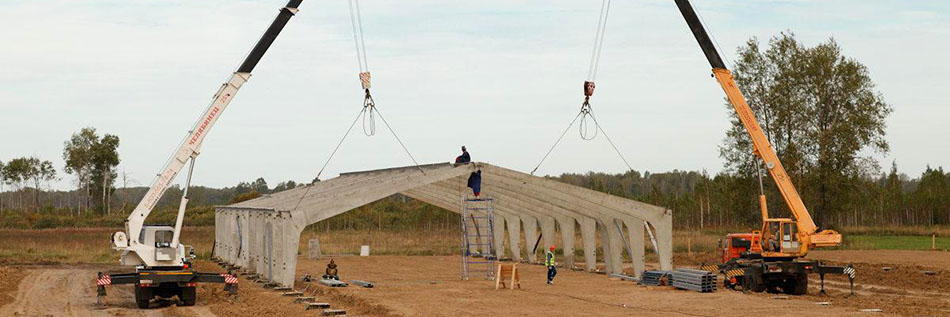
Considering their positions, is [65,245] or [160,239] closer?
[160,239]

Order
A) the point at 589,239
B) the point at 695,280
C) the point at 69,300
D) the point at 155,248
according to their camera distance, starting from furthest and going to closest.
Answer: the point at 589,239 → the point at 695,280 → the point at 69,300 → the point at 155,248

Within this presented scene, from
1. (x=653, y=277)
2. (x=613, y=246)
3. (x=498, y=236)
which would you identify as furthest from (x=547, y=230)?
(x=653, y=277)

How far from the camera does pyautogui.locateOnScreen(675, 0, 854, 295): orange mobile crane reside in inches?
1094

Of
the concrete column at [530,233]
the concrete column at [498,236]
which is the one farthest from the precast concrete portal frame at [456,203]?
the concrete column at [498,236]

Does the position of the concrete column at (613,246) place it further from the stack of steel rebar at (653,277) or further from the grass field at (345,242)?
the grass field at (345,242)

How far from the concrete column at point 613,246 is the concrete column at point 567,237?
3.64 meters

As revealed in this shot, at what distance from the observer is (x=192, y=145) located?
24906mm

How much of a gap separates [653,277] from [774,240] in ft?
11.0

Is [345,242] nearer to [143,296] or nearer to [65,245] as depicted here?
[65,245]

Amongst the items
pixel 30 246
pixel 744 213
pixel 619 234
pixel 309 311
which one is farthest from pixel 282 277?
pixel 744 213

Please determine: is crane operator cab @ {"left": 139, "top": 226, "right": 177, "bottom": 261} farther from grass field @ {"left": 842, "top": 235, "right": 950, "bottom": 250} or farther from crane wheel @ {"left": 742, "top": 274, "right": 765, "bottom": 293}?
grass field @ {"left": 842, "top": 235, "right": 950, "bottom": 250}

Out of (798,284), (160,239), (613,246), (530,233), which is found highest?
(530,233)

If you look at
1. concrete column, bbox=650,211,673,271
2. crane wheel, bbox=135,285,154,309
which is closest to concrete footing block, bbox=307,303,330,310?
crane wheel, bbox=135,285,154,309

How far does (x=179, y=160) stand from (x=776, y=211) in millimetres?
37033
